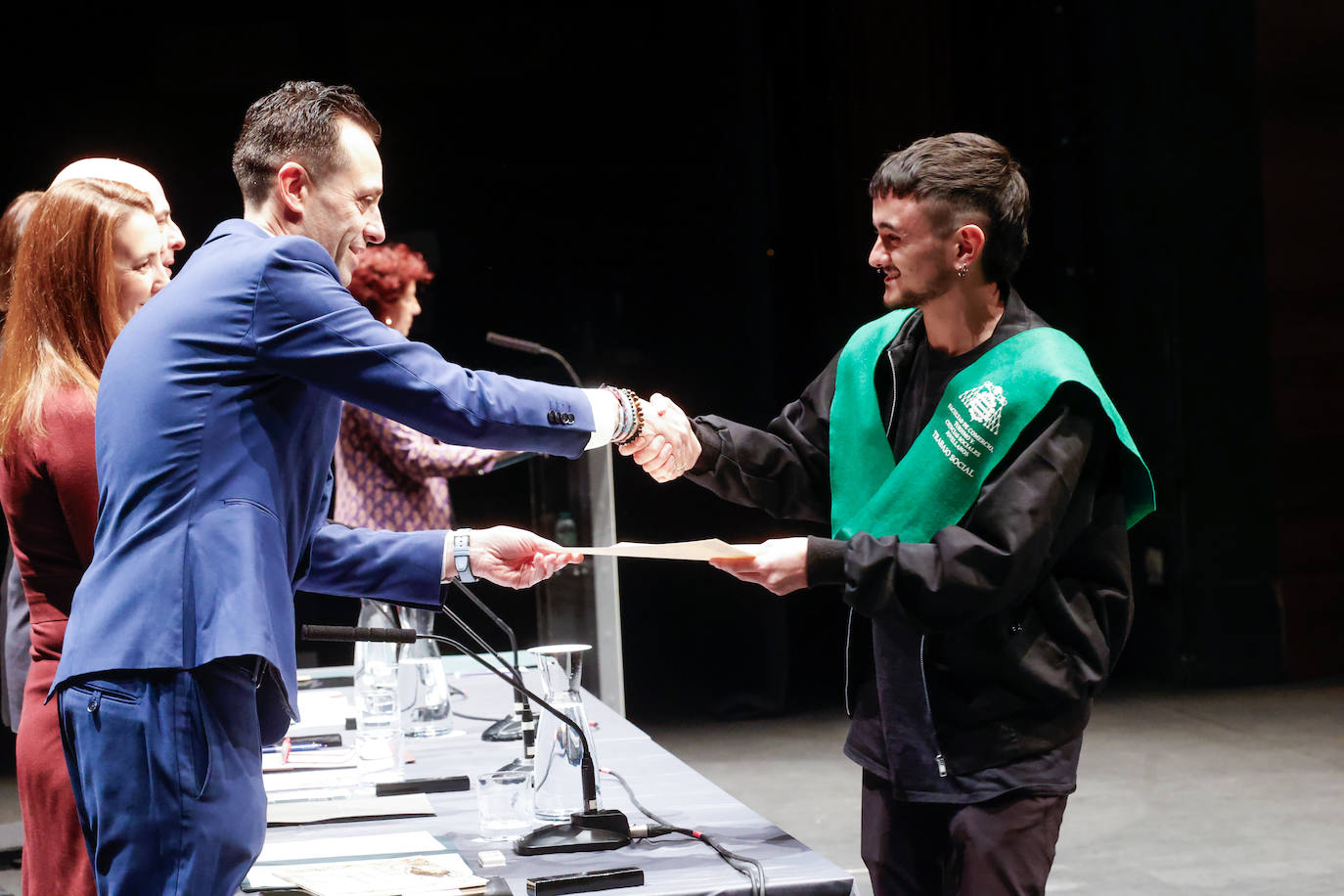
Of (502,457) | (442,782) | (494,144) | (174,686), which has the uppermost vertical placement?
(494,144)

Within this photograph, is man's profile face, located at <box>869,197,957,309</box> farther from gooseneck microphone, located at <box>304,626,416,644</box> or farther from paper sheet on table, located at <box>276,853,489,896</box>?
paper sheet on table, located at <box>276,853,489,896</box>

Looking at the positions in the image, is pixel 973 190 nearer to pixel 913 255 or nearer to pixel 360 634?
pixel 913 255

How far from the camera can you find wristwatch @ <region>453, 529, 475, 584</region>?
1.76 m

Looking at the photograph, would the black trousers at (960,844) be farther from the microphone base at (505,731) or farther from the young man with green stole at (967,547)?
the microphone base at (505,731)

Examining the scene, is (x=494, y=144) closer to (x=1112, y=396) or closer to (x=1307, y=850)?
(x=1112, y=396)

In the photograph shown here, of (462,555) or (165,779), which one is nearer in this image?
(165,779)

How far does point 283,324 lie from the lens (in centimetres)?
143

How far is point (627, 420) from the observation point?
1878 millimetres

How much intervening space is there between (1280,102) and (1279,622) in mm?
2197

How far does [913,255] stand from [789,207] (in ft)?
12.4

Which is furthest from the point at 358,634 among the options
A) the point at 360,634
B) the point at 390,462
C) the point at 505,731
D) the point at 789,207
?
the point at 789,207

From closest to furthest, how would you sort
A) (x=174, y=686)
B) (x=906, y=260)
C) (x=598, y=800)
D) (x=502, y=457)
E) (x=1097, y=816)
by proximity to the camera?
(x=174, y=686)
(x=598, y=800)
(x=906, y=260)
(x=502, y=457)
(x=1097, y=816)

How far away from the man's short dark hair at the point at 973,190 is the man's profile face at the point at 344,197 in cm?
71

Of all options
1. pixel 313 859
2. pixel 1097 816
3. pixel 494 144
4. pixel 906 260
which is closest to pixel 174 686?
pixel 313 859
